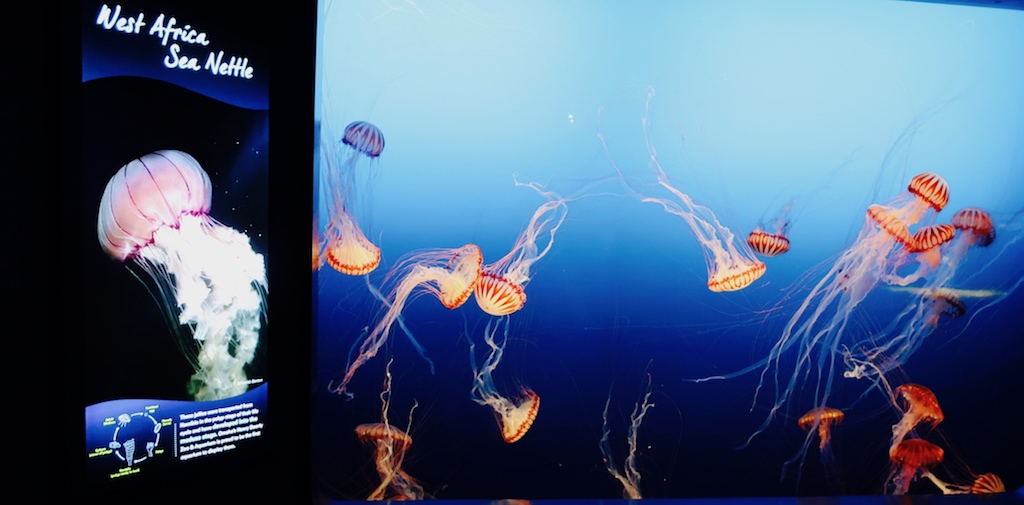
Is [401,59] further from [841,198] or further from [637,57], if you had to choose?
[841,198]

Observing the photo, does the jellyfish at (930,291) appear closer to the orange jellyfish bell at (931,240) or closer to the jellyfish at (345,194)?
the orange jellyfish bell at (931,240)

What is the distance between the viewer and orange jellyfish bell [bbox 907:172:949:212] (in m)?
2.83

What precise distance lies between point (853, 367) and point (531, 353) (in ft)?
4.72

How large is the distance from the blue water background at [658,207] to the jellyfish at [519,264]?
0.13ft

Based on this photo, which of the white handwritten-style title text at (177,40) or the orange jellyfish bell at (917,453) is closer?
the white handwritten-style title text at (177,40)

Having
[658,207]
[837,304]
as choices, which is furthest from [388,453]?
[837,304]

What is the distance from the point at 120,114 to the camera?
1.93 m

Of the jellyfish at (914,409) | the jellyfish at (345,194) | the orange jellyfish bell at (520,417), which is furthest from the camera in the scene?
the jellyfish at (914,409)

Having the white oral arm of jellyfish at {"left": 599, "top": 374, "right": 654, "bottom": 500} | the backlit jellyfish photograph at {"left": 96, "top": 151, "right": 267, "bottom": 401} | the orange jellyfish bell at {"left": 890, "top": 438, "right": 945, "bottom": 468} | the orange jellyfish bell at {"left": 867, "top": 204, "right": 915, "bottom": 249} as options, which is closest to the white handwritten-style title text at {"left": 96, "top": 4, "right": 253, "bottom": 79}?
the backlit jellyfish photograph at {"left": 96, "top": 151, "right": 267, "bottom": 401}

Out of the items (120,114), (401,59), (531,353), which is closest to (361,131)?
(401,59)

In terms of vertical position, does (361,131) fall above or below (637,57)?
below

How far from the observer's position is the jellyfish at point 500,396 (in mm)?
2732

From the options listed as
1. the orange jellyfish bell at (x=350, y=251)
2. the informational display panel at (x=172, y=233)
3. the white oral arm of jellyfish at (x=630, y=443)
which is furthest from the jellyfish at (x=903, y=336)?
the informational display panel at (x=172, y=233)

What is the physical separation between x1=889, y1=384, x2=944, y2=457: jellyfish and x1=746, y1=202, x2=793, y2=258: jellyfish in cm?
85
